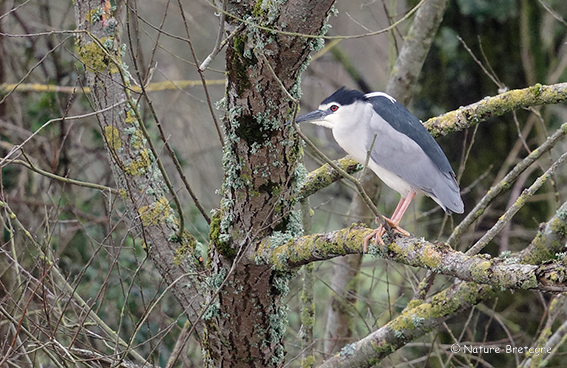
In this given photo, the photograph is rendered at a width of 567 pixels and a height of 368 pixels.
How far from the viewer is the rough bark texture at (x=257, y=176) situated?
1928 mm

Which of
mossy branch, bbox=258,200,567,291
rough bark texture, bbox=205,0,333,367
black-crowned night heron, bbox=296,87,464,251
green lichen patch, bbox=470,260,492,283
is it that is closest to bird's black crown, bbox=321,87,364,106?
black-crowned night heron, bbox=296,87,464,251

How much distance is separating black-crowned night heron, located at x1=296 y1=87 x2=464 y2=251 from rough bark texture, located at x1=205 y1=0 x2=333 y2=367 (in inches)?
18.8

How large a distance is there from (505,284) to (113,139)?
1.91 m

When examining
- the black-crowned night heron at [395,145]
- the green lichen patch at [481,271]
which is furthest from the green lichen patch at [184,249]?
the green lichen patch at [481,271]

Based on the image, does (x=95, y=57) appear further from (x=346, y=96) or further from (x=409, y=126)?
(x=409, y=126)

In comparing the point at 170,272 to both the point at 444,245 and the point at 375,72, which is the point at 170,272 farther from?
the point at 375,72

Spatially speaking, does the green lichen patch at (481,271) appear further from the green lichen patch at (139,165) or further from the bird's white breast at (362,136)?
the green lichen patch at (139,165)

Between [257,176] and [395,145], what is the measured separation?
82 cm

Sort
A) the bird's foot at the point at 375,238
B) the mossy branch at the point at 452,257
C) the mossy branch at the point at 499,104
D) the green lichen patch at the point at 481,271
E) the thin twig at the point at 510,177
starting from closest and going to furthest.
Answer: the mossy branch at the point at 452,257, the green lichen patch at the point at 481,271, the bird's foot at the point at 375,238, the mossy branch at the point at 499,104, the thin twig at the point at 510,177

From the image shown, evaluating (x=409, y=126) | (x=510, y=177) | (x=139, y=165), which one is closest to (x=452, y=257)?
(x=510, y=177)

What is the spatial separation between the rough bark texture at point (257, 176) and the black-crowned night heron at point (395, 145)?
0.48m

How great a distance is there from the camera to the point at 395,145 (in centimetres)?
265

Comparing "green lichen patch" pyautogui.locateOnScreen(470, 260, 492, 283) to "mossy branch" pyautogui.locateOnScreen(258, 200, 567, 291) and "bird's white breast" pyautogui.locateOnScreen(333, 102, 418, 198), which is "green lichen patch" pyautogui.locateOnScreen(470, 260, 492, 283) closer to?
"mossy branch" pyautogui.locateOnScreen(258, 200, 567, 291)

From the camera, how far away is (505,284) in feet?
4.80
